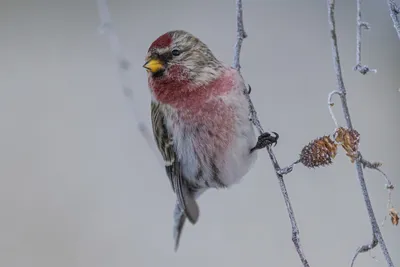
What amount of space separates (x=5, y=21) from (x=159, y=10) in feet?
1.78

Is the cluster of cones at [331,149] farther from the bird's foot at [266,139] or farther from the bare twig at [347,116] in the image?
the bird's foot at [266,139]

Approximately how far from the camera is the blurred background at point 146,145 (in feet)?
3.06

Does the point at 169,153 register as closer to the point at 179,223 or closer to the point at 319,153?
the point at 179,223

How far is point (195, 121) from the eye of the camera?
80 centimetres

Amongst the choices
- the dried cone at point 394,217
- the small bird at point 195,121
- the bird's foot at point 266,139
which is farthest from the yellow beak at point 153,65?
the dried cone at point 394,217

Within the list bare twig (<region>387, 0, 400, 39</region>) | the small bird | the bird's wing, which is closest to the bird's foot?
the small bird

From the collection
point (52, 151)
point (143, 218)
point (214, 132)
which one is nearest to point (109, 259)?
point (143, 218)

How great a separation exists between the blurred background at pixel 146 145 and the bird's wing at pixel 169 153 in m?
0.03

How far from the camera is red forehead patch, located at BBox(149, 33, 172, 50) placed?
0.60 m

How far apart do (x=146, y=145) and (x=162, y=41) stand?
0.28 m

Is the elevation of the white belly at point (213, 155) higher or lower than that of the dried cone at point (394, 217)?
higher

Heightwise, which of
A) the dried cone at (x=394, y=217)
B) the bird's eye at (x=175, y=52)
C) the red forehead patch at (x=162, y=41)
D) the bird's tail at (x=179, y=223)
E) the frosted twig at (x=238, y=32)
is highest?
the bird's eye at (x=175, y=52)

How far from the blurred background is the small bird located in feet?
0.12

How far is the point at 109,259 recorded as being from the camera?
125 cm
